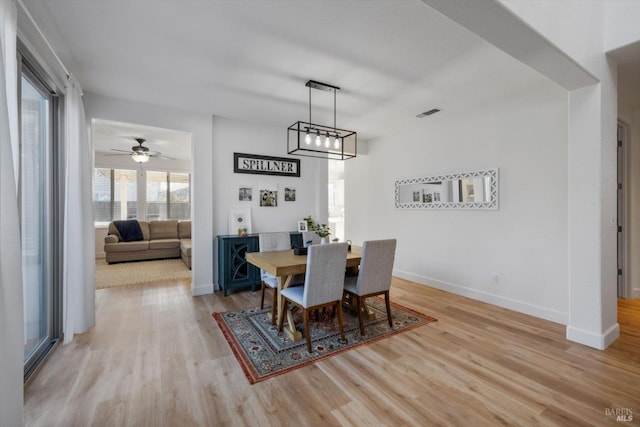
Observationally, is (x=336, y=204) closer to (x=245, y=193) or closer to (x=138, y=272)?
(x=245, y=193)

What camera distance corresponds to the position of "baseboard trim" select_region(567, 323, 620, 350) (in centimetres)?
241

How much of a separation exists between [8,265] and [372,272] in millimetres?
2498

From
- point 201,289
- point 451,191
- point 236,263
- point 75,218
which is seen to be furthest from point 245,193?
point 451,191

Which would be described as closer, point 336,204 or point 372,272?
point 372,272

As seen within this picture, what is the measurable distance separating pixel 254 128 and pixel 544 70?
3626mm

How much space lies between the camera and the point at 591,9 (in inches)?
88.3

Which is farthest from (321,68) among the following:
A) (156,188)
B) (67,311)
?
(156,188)

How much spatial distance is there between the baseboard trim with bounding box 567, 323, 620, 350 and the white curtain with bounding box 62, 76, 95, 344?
4.52 m

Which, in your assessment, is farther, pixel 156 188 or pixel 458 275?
pixel 156 188

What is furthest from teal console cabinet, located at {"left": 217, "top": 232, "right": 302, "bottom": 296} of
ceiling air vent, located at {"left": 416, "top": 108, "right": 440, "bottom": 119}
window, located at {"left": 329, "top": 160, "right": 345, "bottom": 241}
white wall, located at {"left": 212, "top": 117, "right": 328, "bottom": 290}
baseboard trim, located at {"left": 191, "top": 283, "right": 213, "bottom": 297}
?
window, located at {"left": 329, "top": 160, "right": 345, "bottom": 241}

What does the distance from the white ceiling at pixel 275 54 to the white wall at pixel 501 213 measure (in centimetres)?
37

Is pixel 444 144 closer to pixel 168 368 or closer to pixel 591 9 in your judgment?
pixel 591 9

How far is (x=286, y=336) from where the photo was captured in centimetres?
268

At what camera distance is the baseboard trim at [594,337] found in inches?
95.0
